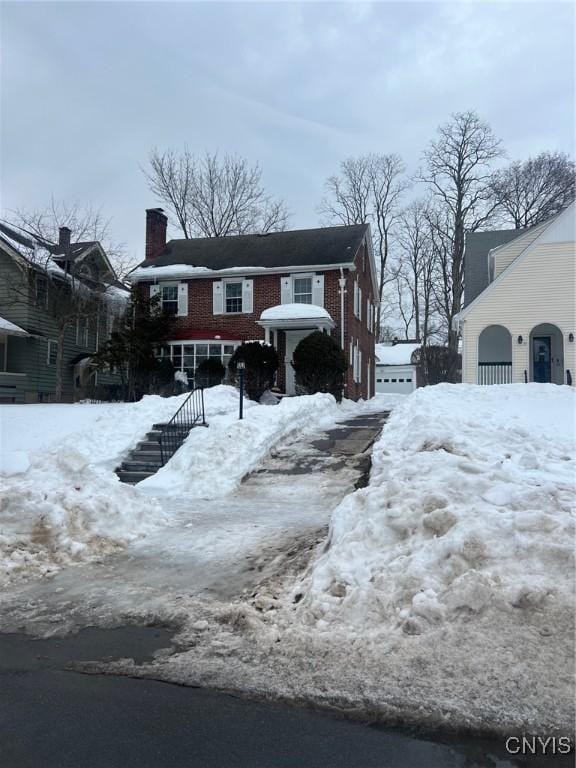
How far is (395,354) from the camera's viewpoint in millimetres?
46469

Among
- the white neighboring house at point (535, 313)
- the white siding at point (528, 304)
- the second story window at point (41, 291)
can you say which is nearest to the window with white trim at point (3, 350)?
the second story window at point (41, 291)

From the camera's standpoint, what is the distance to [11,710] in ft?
10.6

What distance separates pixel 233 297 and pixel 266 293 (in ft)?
5.13

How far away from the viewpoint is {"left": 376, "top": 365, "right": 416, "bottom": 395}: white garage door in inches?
1781

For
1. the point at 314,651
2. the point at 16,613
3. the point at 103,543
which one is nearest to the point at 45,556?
the point at 103,543

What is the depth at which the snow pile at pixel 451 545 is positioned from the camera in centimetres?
396

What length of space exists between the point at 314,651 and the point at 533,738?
1403 mm

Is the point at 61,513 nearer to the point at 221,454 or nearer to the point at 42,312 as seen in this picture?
the point at 221,454

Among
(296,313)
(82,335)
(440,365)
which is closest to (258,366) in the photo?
(296,313)

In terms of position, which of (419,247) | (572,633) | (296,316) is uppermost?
(419,247)

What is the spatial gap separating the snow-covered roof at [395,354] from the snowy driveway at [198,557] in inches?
1418

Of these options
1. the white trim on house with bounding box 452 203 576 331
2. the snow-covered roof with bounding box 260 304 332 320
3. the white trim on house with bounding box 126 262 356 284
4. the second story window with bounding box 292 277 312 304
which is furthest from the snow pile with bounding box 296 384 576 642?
the second story window with bounding box 292 277 312 304

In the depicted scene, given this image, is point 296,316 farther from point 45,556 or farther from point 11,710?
point 11,710

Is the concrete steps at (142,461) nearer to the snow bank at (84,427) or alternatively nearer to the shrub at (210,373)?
the snow bank at (84,427)
